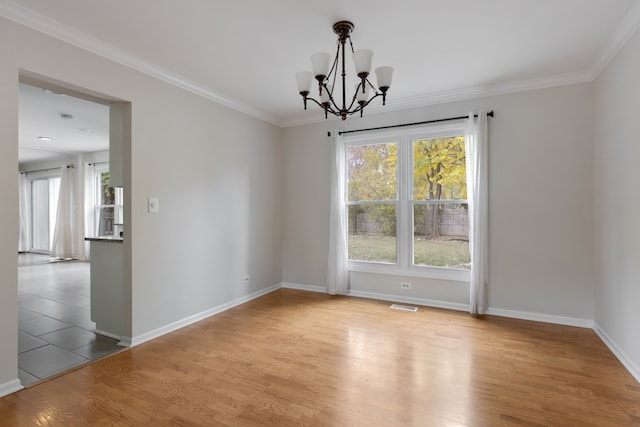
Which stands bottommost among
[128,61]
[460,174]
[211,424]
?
[211,424]

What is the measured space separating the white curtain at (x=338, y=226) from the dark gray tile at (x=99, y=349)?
2.69m

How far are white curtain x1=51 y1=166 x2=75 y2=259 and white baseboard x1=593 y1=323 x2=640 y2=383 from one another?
10057 mm

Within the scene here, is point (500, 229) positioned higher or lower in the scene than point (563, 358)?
higher

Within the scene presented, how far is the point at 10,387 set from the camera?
2230 mm

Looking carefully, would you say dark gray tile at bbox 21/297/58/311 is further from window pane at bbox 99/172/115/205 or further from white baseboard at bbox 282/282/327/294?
window pane at bbox 99/172/115/205

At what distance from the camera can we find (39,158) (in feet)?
27.2

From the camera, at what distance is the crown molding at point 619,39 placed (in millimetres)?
2353

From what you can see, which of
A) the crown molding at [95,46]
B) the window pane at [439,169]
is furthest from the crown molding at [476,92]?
the crown molding at [95,46]

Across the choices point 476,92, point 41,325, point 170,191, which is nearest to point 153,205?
point 170,191

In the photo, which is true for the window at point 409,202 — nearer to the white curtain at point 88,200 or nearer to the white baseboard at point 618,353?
the white baseboard at point 618,353

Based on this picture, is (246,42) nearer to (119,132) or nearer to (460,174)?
(119,132)

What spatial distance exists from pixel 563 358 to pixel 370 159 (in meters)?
3.08

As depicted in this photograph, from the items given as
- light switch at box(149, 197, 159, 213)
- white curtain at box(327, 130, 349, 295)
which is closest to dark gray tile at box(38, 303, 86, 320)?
light switch at box(149, 197, 159, 213)

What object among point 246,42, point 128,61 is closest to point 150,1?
point 246,42
